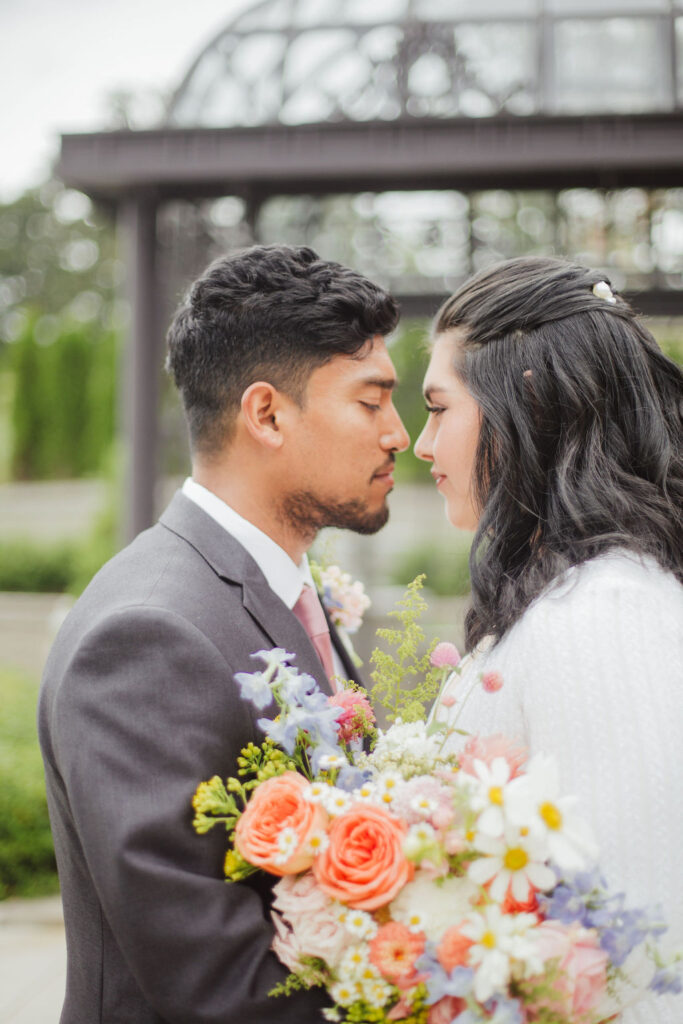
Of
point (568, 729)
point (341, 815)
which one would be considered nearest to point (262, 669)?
point (341, 815)

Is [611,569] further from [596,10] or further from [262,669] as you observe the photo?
[596,10]

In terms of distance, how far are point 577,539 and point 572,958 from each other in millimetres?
789

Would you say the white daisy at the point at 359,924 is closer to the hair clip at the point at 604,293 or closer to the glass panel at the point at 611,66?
the hair clip at the point at 604,293

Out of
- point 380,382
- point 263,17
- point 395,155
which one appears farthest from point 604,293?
point 263,17

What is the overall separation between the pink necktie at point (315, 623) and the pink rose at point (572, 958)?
3.88ft

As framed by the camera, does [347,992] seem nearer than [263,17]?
Yes

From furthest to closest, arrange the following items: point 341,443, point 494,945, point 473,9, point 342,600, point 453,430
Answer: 1. point 473,9
2. point 342,600
3. point 341,443
4. point 453,430
5. point 494,945

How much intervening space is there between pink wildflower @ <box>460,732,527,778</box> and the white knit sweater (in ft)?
0.50

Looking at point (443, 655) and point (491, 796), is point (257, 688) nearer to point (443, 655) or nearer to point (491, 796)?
point (443, 655)

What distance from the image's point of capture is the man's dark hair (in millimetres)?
2309

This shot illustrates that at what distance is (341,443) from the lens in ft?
7.76

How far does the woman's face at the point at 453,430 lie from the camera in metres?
2.00

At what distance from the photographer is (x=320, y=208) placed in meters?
5.29

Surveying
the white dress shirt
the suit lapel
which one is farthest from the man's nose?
the suit lapel
